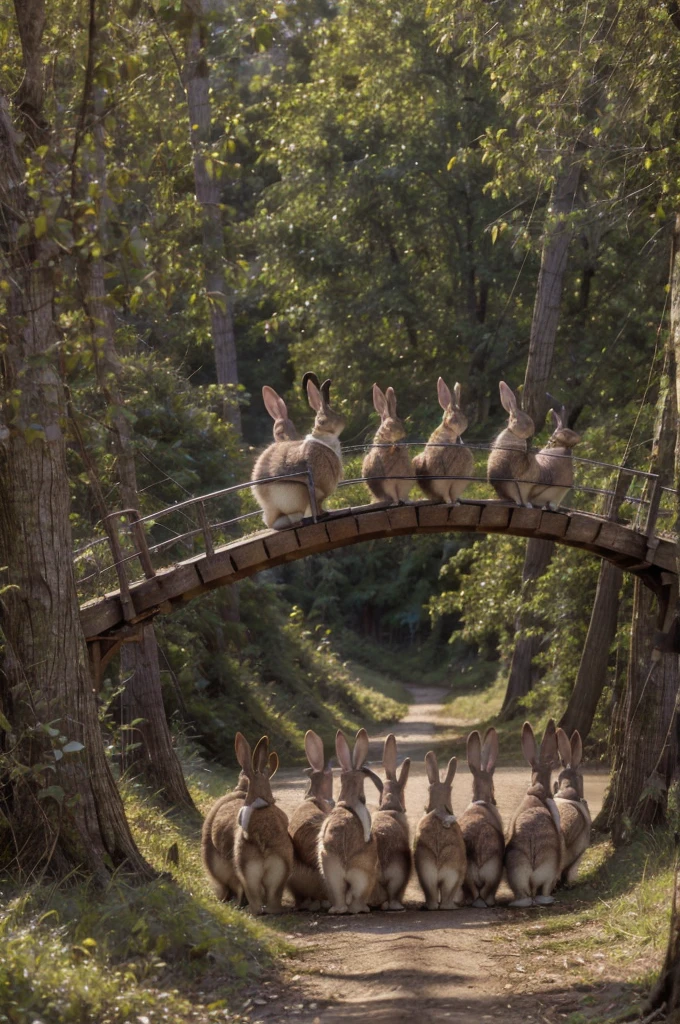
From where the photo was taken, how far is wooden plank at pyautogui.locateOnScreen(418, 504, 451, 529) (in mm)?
10914

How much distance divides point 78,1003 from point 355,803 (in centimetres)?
431

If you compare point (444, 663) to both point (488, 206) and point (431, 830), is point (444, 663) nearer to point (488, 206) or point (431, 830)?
point (488, 206)

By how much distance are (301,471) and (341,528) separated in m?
0.59

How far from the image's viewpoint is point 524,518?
1112 centimetres

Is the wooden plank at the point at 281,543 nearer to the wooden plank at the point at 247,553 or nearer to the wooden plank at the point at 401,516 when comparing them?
the wooden plank at the point at 247,553

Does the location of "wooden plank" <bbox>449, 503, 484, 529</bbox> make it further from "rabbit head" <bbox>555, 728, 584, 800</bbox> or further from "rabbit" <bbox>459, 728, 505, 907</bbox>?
"rabbit" <bbox>459, 728, 505, 907</bbox>

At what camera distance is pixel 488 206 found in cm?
2519

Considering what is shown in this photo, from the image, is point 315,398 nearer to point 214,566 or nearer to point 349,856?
point 214,566

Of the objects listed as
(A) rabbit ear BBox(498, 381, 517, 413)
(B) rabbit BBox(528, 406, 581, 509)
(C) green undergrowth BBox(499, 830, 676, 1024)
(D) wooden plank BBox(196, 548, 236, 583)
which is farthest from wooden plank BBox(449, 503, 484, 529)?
(C) green undergrowth BBox(499, 830, 676, 1024)

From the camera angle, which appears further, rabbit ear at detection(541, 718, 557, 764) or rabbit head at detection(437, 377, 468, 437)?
rabbit ear at detection(541, 718, 557, 764)

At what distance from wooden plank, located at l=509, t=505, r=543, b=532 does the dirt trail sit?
318cm

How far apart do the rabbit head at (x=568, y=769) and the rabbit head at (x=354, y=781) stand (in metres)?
2.04

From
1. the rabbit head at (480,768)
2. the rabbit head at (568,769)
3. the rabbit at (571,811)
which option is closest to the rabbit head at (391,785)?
the rabbit head at (480,768)

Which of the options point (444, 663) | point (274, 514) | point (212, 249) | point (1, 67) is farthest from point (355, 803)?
point (444, 663)
